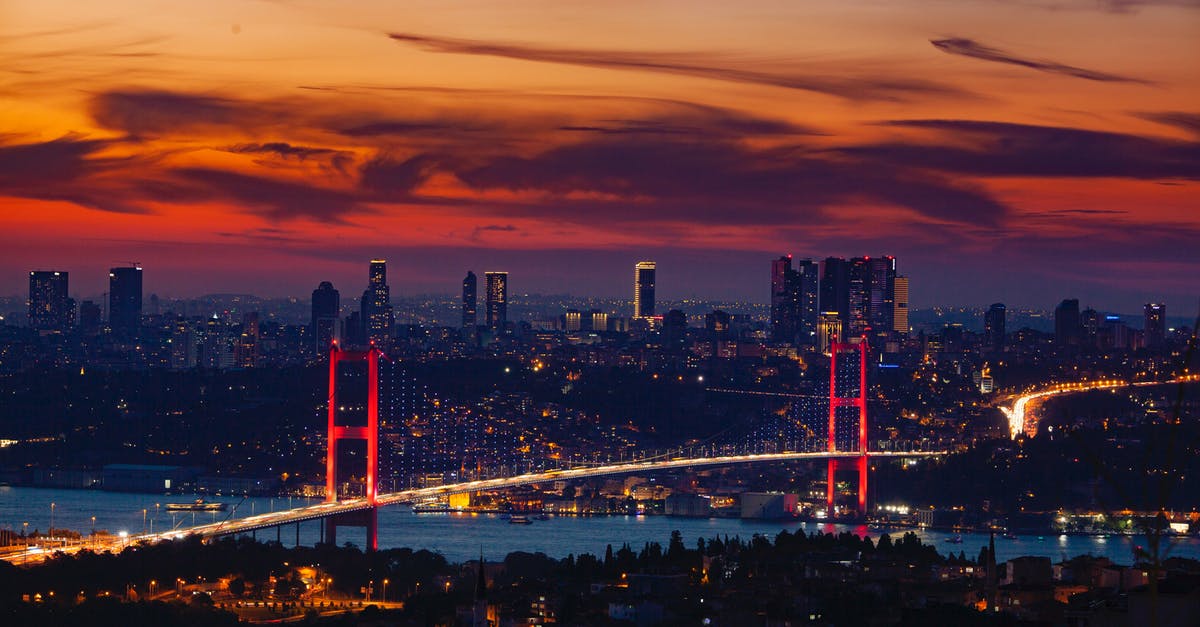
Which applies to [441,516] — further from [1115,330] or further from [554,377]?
[1115,330]

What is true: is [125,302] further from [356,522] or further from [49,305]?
[356,522]

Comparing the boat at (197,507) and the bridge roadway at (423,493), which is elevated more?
the bridge roadway at (423,493)

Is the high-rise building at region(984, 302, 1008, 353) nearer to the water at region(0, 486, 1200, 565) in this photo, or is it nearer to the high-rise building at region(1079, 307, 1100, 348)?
the high-rise building at region(1079, 307, 1100, 348)

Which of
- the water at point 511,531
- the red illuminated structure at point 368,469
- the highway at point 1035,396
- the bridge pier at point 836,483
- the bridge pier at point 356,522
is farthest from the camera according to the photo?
the highway at point 1035,396

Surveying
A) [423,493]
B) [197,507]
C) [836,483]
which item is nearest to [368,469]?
[423,493]

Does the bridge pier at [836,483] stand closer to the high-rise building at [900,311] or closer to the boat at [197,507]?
the boat at [197,507]

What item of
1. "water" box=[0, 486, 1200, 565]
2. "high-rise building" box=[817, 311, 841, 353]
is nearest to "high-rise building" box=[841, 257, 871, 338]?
"high-rise building" box=[817, 311, 841, 353]

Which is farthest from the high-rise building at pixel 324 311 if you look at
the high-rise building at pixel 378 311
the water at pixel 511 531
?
the water at pixel 511 531
